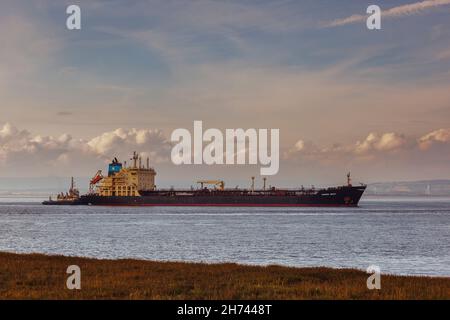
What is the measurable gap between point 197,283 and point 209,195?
15735 centimetres

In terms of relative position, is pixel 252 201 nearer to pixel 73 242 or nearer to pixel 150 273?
pixel 73 242

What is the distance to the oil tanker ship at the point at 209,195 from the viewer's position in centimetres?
17062

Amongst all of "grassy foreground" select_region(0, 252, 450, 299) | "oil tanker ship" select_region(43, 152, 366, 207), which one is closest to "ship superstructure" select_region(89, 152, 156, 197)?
"oil tanker ship" select_region(43, 152, 366, 207)

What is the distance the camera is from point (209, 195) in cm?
17750

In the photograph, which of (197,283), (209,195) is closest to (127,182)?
(209,195)

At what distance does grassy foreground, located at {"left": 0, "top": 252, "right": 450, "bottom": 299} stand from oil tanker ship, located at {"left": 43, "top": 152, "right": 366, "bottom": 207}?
471ft

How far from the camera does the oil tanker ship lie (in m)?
171

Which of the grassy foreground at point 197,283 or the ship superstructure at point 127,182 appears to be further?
the ship superstructure at point 127,182

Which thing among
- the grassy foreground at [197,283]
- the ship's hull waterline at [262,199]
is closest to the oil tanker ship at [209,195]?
the ship's hull waterline at [262,199]

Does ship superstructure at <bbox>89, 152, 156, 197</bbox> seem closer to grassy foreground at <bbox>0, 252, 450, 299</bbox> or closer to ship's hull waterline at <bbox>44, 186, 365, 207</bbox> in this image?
ship's hull waterline at <bbox>44, 186, 365, 207</bbox>

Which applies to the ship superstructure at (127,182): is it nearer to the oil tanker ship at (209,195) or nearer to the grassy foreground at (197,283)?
the oil tanker ship at (209,195)

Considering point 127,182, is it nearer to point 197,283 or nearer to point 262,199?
point 262,199

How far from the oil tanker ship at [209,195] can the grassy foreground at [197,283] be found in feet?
471
